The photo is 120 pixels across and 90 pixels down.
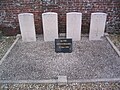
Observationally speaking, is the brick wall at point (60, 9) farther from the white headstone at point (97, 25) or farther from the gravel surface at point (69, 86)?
the gravel surface at point (69, 86)

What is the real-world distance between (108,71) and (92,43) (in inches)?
57.7

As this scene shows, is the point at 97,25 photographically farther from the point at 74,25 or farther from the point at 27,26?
the point at 27,26

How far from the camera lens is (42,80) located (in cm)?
342

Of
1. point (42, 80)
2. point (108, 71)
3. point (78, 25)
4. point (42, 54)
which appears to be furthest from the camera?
point (78, 25)

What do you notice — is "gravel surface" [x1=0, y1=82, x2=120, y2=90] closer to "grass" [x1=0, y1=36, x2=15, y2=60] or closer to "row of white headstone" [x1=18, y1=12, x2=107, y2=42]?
"grass" [x1=0, y1=36, x2=15, y2=60]

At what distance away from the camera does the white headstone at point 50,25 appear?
4777mm

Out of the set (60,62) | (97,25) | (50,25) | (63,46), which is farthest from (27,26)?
(97,25)

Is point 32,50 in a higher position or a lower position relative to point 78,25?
lower

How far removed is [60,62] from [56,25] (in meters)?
1.40

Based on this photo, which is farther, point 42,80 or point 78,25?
point 78,25

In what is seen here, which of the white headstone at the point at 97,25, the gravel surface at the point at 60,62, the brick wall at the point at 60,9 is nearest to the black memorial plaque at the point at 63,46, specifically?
the gravel surface at the point at 60,62

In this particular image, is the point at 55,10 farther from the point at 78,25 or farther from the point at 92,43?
the point at 92,43

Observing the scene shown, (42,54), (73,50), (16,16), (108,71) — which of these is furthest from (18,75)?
(16,16)

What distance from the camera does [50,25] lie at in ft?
16.1
